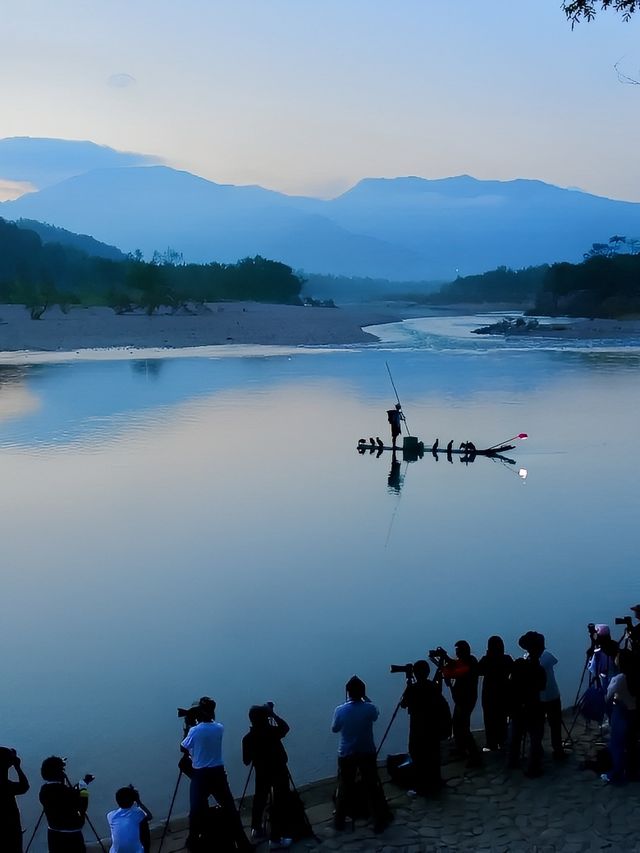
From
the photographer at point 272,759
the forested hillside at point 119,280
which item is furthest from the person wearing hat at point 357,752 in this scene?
the forested hillside at point 119,280

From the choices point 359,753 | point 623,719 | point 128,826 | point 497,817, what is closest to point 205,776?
point 128,826

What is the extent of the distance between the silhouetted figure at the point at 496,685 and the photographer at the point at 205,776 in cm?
272

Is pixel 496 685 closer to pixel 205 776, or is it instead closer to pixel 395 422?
pixel 205 776

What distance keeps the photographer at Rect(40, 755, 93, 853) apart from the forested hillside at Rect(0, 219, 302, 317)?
275 feet

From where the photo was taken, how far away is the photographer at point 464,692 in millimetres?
8516

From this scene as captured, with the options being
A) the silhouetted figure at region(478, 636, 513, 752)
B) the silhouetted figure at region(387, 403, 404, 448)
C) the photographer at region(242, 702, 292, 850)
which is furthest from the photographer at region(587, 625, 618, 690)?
the silhouetted figure at region(387, 403, 404, 448)

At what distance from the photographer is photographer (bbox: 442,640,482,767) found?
27.9 feet

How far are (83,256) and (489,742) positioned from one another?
195 metres

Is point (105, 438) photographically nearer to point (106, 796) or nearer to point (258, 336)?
point (106, 796)

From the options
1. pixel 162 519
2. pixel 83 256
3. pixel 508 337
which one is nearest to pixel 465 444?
pixel 162 519

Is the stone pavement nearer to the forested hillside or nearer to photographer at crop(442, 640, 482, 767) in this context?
photographer at crop(442, 640, 482, 767)

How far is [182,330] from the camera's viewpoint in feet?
274

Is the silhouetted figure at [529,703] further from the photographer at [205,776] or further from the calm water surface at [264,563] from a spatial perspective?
the photographer at [205,776]

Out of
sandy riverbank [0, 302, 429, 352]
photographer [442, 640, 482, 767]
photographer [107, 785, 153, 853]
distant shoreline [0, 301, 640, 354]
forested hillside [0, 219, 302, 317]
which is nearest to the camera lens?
photographer [107, 785, 153, 853]
